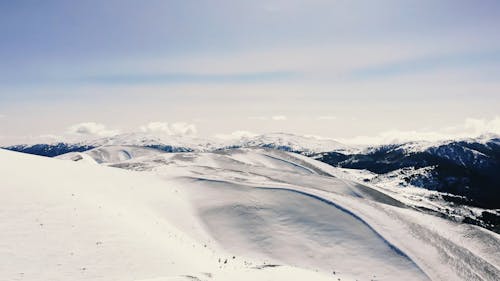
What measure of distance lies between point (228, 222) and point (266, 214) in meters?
5.39

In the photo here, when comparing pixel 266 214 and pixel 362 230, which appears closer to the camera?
pixel 362 230

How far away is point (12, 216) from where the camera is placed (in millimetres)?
25078

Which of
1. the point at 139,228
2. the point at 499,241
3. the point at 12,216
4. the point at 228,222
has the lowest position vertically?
the point at 499,241

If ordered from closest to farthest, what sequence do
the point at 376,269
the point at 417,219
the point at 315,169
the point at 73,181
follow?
the point at 376,269
the point at 73,181
the point at 417,219
the point at 315,169

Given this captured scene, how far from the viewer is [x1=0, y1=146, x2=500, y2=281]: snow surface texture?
72.6ft

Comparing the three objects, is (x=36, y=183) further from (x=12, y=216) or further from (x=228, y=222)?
(x=228, y=222)

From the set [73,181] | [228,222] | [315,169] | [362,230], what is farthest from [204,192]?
[315,169]

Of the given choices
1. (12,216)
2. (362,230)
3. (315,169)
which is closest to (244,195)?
(362,230)

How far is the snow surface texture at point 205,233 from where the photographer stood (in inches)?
872

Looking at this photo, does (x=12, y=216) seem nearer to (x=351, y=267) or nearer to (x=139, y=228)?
(x=139, y=228)

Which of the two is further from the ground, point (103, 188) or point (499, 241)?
point (103, 188)

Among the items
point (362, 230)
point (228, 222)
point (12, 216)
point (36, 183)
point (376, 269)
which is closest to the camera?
point (12, 216)

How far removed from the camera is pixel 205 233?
4247 centimetres

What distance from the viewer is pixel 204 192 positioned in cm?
5762
